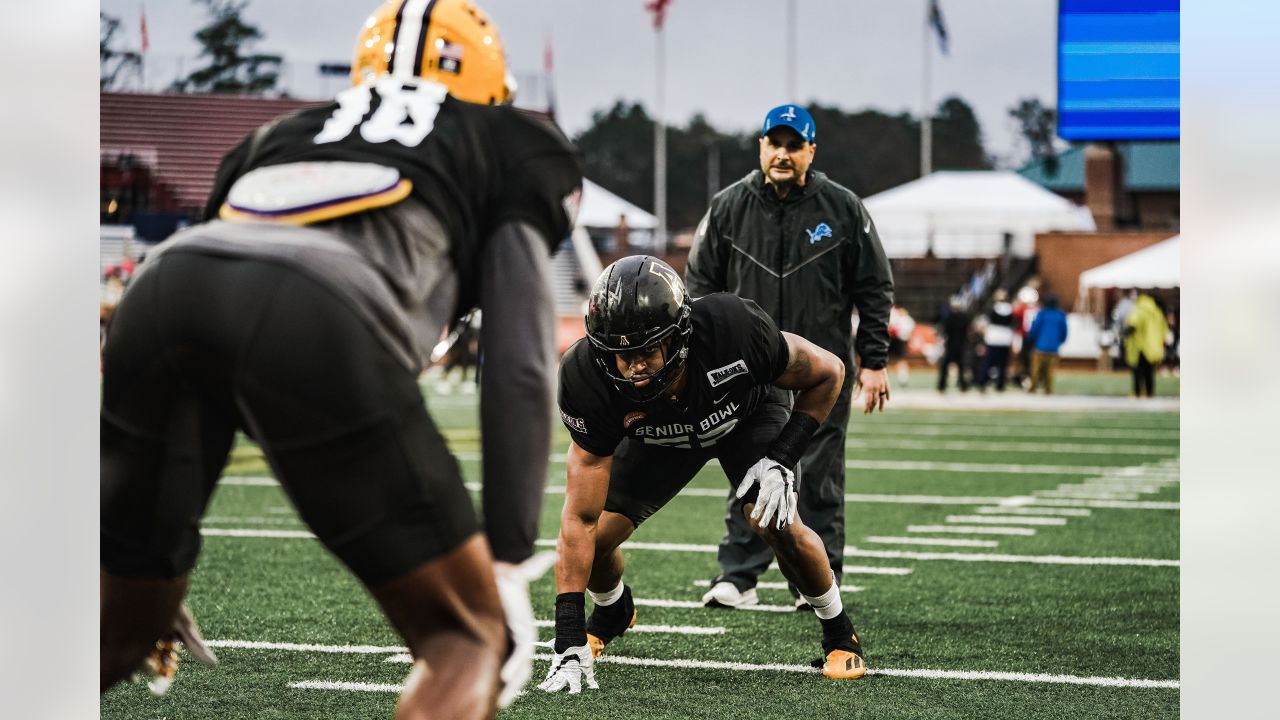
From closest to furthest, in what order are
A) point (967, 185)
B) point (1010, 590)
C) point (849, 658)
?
1. point (849, 658)
2. point (1010, 590)
3. point (967, 185)

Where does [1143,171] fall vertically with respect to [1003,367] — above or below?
above

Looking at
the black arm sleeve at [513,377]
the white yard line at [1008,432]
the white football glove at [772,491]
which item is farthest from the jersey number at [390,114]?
the white yard line at [1008,432]

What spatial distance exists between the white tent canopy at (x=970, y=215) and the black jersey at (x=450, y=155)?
102 feet

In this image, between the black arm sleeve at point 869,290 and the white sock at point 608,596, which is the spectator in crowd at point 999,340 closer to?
the black arm sleeve at point 869,290

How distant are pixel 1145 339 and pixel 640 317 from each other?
1702cm

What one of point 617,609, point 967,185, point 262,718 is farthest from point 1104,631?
point 967,185

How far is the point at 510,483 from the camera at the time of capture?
2.42 metres

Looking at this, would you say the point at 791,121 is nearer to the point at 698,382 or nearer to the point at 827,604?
the point at 698,382

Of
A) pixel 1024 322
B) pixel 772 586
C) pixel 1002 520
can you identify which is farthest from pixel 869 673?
pixel 1024 322

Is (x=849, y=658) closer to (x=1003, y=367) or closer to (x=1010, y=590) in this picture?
(x=1010, y=590)

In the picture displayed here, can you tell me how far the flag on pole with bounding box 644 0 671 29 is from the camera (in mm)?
36875

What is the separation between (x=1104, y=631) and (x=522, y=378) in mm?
3708

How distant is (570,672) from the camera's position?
14.8 feet
